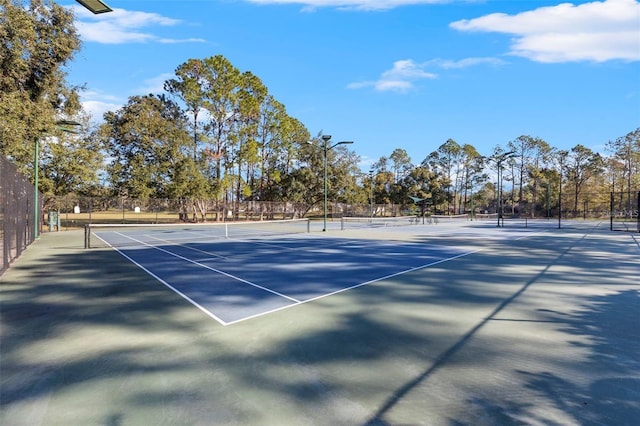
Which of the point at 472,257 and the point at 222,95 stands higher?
the point at 222,95

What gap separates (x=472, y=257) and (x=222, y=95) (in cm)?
3876

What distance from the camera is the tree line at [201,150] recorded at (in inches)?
950

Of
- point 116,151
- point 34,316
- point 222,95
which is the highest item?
point 222,95

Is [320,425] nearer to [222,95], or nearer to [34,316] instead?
[34,316]

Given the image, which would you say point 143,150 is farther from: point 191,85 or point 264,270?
point 264,270

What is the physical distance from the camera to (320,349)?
4.60 metres

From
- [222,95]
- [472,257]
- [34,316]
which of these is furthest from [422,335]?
[222,95]

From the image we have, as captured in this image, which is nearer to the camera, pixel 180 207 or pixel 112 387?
pixel 112 387

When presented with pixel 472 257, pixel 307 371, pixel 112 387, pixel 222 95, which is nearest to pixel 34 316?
pixel 112 387

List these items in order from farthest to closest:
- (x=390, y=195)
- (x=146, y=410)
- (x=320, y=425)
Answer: (x=390, y=195) < (x=146, y=410) < (x=320, y=425)

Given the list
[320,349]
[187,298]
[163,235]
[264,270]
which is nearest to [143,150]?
[163,235]

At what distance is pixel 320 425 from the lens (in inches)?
117

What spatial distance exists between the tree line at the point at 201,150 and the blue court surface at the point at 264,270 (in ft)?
47.4

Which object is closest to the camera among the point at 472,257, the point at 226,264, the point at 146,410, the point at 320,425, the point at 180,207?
the point at 320,425
